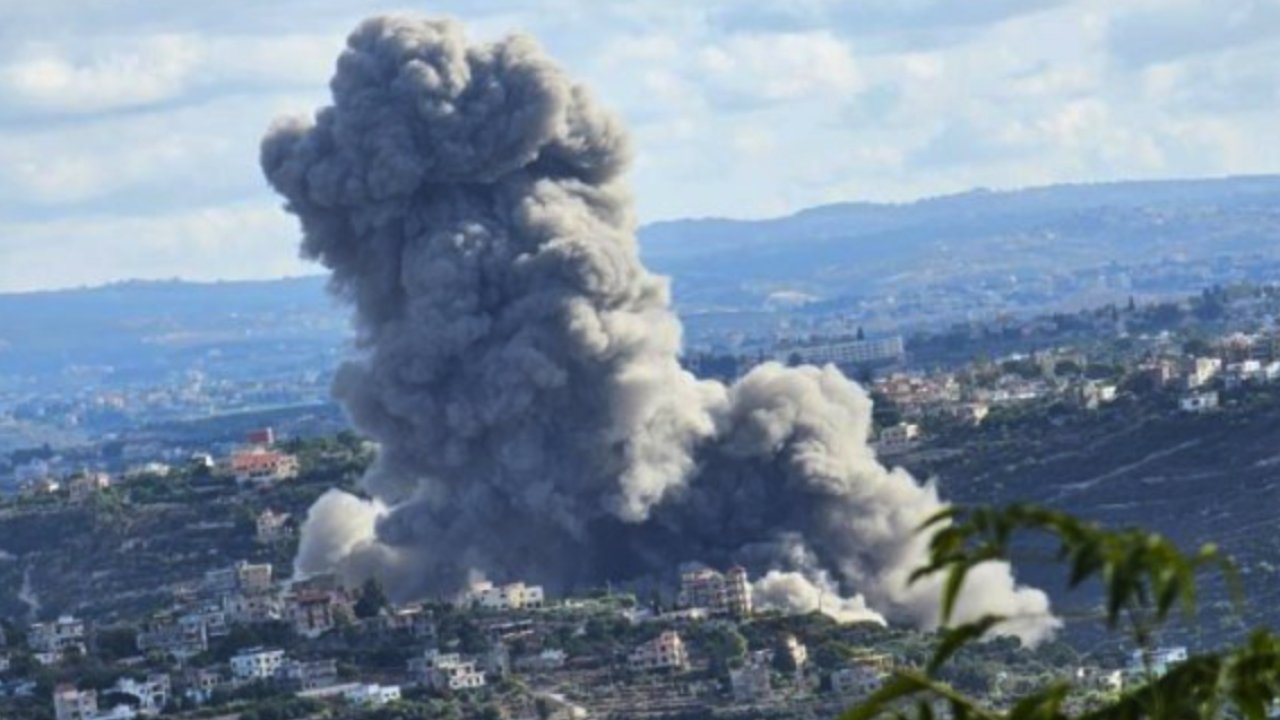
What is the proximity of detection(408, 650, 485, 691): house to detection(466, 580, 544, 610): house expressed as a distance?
4758mm

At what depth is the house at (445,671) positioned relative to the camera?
69062 millimetres

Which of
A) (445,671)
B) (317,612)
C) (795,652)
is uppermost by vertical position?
(317,612)

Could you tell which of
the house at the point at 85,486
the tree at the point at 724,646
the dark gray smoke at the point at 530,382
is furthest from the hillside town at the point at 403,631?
the dark gray smoke at the point at 530,382

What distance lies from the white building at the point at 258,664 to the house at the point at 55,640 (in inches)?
155

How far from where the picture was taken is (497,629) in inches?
2889

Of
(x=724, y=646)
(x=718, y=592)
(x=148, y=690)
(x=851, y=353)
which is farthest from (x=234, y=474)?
(x=851, y=353)

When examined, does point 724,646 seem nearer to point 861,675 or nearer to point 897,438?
point 861,675

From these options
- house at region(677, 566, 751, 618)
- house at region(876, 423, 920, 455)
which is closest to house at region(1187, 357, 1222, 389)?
house at region(876, 423, 920, 455)

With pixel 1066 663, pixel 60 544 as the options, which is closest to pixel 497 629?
pixel 1066 663

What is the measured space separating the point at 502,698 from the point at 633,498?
10.6 metres

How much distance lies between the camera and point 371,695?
67562 millimetres

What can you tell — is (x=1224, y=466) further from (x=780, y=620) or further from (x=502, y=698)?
(x=502, y=698)

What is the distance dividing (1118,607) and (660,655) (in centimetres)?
5926

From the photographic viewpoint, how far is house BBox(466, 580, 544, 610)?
250ft
